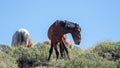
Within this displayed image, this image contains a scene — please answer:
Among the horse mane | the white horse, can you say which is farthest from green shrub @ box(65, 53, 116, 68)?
the white horse

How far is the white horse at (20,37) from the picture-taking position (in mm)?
23562

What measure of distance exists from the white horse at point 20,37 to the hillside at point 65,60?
2.17 m

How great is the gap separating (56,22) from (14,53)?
2042 mm

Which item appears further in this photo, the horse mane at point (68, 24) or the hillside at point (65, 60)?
the horse mane at point (68, 24)

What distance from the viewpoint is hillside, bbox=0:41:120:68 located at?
16797 mm

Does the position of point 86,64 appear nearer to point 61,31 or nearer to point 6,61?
point 6,61

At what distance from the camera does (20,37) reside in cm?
2362

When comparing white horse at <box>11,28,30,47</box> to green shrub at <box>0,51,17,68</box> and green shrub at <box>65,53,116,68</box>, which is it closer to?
green shrub at <box>0,51,17,68</box>

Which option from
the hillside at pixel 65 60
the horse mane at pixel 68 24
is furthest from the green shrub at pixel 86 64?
the horse mane at pixel 68 24

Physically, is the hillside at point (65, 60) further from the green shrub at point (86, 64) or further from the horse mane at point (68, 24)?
the horse mane at point (68, 24)

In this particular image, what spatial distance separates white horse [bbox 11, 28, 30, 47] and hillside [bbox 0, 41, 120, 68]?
7.11 ft

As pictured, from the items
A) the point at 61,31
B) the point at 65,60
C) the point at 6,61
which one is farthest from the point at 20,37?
the point at 6,61

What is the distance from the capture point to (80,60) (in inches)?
656

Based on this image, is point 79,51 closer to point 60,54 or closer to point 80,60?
point 60,54
